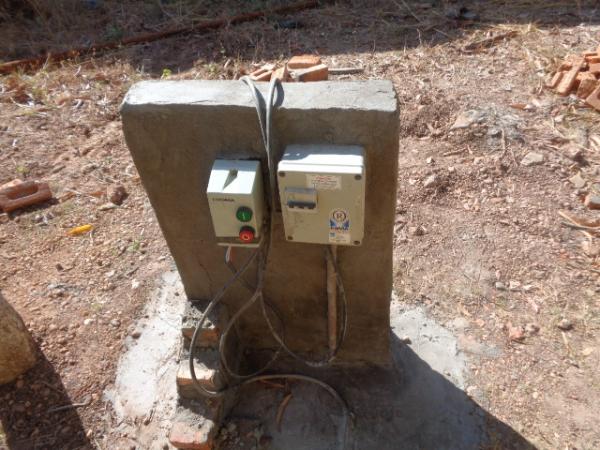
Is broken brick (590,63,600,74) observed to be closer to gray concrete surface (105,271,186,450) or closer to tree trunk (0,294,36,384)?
gray concrete surface (105,271,186,450)

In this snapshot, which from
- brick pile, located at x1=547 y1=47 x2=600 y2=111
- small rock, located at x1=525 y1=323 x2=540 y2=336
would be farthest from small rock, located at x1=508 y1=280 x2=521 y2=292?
brick pile, located at x1=547 y1=47 x2=600 y2=111

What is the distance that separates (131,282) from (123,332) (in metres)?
0.42

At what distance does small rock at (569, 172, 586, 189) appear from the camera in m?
3.76

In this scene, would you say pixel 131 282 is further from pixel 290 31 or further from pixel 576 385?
pixel 290 31

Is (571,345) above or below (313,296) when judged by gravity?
below

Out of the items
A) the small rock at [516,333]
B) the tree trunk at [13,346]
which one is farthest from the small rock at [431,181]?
the tree trunk at [13,346]

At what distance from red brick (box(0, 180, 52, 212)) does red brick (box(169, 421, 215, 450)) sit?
2.69 m

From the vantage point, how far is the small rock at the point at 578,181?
12.3ft

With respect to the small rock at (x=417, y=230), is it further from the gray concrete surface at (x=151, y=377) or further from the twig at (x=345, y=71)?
the twig at (x=345, y=71)

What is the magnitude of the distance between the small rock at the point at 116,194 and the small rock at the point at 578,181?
367 cm

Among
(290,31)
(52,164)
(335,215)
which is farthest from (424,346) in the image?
(290,31)

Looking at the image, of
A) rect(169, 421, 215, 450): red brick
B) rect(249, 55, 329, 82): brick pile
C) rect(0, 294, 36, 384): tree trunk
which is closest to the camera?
rect(169, 421, 215, 450): red brick

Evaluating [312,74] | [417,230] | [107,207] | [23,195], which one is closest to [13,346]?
[107,207]

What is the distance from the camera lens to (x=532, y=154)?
4043 millimetres
